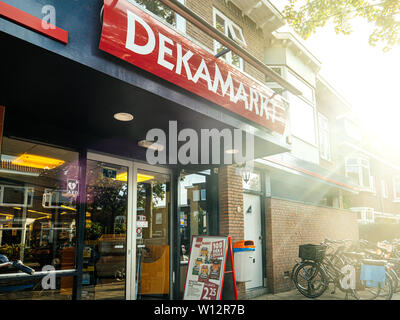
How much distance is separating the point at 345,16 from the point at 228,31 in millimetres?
3261

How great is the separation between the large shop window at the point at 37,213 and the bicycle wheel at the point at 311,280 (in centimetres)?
528

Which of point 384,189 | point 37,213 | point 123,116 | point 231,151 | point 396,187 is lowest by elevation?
point 37,213

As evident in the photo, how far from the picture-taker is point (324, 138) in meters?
15.2

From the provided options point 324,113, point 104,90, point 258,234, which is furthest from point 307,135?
point 104,90

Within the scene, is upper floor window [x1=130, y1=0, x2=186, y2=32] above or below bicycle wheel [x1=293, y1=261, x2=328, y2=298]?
above

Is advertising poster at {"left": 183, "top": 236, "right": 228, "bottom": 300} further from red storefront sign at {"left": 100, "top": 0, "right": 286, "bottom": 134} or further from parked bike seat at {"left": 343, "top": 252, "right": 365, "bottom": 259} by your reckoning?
parked bike seat at {"left": 343, "top": 252, "right": 365, "bottom": 259}

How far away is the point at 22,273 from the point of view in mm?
4301

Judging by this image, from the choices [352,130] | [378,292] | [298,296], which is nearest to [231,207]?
[298,296]

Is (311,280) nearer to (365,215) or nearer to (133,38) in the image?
(133,38)

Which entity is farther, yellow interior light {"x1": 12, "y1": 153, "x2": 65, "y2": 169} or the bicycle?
the bicycle

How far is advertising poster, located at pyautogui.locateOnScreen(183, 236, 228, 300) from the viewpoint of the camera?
5.39 meters

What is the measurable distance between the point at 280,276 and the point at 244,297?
5.41 ft

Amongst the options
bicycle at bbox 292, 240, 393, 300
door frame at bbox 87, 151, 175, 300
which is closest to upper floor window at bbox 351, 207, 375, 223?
bicycle at bbox 292, 240, 393, 300

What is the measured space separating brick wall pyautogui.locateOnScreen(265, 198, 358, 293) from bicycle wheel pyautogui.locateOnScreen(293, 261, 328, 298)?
61 cm
